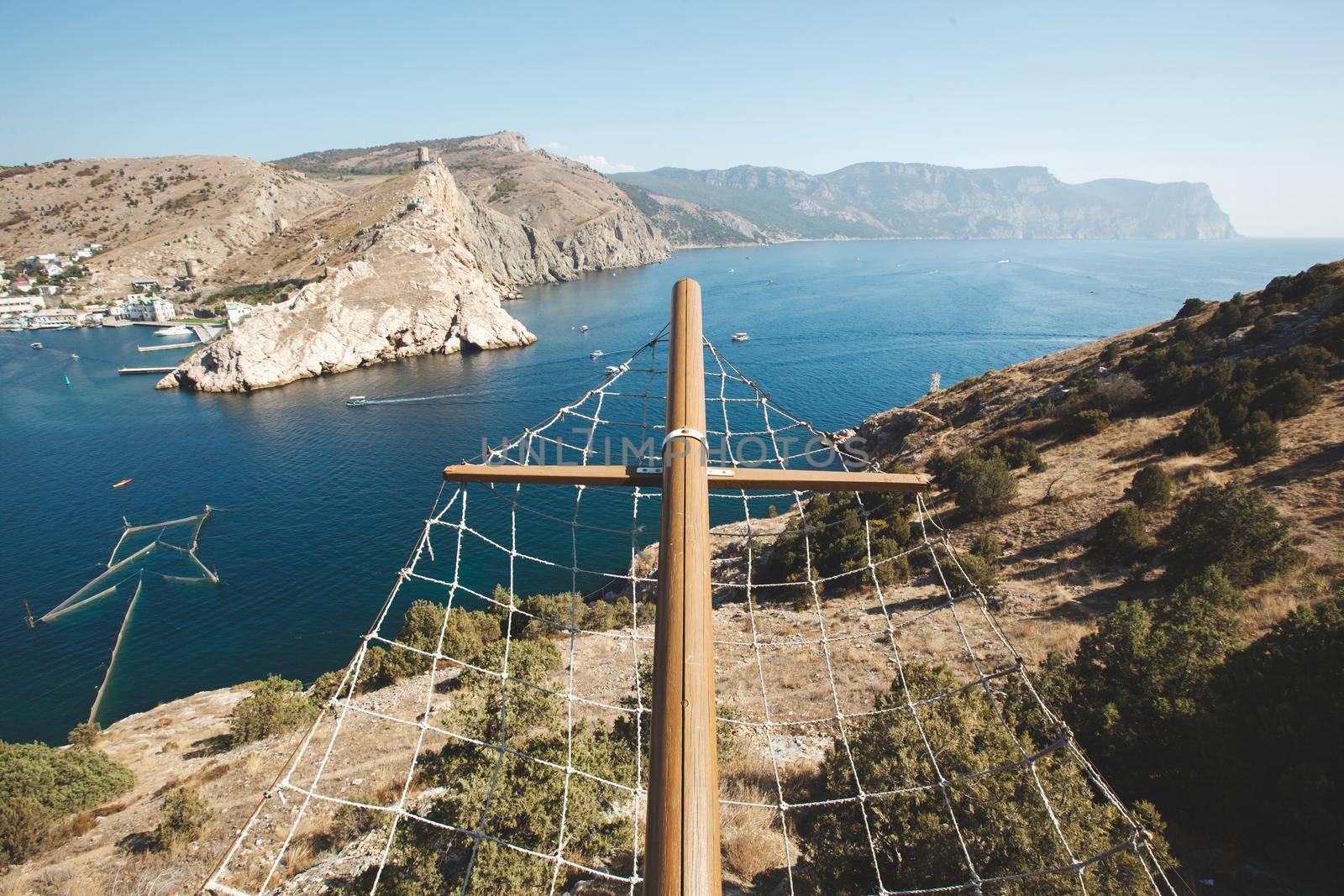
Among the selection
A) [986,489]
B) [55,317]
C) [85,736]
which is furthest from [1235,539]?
[55,317]

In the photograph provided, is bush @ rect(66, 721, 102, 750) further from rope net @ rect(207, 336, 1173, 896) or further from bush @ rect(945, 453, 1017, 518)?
bush @ rect(945, 453, 1017, 518)

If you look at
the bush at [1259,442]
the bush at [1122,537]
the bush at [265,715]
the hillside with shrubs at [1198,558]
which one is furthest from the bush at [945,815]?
the bush at [265,715]

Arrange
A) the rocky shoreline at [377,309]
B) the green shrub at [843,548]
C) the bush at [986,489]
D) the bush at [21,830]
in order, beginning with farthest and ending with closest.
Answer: the rocky shoreline at [377,309]
the bush at [986,489]
the green shrub at [843,548]
the bush at [21,830]

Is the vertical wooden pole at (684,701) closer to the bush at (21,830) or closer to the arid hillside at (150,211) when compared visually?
the bush at (21,830)

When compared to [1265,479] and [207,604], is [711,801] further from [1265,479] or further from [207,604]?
[207,604]

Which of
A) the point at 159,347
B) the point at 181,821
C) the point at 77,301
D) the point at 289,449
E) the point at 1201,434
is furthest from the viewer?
the point at 77,301

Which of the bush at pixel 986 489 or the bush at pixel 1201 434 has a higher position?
the bush at pixel 1201 434

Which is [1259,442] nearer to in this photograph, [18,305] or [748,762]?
[748,762]
